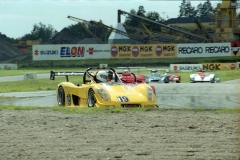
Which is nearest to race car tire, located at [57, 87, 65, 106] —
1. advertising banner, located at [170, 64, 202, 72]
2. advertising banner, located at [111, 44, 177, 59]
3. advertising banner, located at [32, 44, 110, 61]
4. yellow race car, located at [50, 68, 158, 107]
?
yellow race car, located at [50, 68, 158, 107]

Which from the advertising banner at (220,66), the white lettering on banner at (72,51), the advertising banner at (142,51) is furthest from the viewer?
the white lettering on banner at (72,51)

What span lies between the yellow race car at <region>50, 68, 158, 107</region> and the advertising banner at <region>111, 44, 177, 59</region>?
130ft

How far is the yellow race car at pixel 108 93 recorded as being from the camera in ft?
48.8

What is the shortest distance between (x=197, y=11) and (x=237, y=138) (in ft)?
13.5

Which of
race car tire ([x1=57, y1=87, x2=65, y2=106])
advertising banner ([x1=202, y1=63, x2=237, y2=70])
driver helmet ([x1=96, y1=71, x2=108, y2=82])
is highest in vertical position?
advertising banner ([x1=202, y1=63, x2=237, y2=70])

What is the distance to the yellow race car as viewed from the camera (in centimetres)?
1488

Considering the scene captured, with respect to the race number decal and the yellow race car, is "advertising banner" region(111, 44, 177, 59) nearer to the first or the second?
the yellow race car

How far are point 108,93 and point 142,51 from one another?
4468 cm

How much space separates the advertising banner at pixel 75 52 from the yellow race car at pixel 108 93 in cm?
4371

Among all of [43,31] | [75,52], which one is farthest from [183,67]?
[43,31]

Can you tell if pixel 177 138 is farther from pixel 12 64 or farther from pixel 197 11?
pixel 12 64

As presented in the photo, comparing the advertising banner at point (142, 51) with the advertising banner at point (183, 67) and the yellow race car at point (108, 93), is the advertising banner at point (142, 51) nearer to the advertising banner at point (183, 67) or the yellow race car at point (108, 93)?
the advertising banner at point (183, 67)

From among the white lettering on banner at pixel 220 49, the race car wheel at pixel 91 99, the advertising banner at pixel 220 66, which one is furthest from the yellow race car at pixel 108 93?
the advertising banner at pixel 220 66

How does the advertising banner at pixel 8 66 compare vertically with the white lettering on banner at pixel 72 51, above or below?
below
